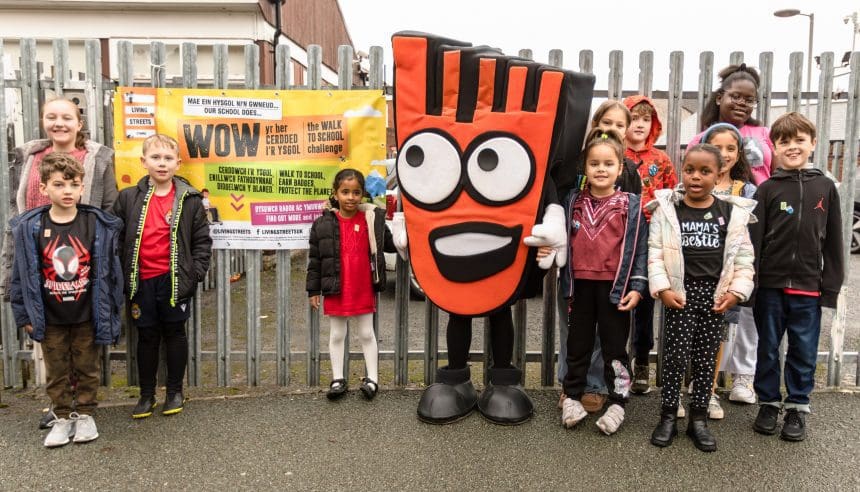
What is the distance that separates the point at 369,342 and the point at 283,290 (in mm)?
655

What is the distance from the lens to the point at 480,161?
11.1ft

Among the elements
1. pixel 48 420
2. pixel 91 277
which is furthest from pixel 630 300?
pixel 48 420

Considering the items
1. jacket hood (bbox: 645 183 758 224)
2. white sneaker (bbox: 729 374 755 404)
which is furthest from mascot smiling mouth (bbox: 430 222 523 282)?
white sneaker (bbox: 729 374 755 404)

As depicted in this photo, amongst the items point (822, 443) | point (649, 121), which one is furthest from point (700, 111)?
point (822, 443)

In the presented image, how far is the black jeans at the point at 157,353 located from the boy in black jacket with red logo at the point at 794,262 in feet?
10.8

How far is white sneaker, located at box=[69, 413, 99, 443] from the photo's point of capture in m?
3.37

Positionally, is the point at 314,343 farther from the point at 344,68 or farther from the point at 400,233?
the point at 344,68

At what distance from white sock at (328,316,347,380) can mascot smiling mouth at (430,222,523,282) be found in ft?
3.00

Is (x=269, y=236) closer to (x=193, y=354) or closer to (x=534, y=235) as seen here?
(x=193, y=354)

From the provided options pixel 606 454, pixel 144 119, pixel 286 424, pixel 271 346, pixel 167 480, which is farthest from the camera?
pixel 271 346

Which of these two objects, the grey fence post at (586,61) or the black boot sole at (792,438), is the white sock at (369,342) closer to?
the grey fence post at (586,61)

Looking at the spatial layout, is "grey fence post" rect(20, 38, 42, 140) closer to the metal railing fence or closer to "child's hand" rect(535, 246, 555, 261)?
the metal railing fence

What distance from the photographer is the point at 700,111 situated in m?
4.11

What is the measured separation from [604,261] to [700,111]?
144 cm
